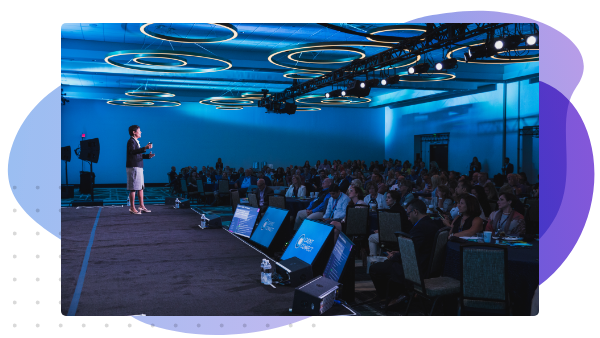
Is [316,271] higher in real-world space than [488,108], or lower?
lower

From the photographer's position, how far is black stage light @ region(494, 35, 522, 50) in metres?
6.98

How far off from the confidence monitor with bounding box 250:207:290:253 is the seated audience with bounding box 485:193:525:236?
7.59 feet

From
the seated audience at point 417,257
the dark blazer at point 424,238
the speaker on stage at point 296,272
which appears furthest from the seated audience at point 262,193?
the speaker on stage at point 296,272

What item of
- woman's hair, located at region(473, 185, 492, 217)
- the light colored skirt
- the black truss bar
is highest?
the black truss bar

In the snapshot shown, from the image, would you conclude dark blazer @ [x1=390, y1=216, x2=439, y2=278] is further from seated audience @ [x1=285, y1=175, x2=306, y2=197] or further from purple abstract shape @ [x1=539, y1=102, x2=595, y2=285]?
seated audience @ [x1=285, y1=175, x2=306, y2=197]

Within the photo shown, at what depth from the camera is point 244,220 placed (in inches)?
241

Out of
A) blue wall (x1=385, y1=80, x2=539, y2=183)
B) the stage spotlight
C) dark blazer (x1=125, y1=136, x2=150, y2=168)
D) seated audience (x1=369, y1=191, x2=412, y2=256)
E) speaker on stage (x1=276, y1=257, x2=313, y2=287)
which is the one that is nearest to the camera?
speaker on stage (x1=276, y1=257, x2=313, y2=287)

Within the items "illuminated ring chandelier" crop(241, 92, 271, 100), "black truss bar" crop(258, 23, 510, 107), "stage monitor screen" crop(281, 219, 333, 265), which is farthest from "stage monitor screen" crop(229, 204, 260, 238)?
"illuminated ring chandelier" crop(241, 92, 271, 100)

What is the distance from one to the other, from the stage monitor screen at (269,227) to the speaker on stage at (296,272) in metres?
1.77

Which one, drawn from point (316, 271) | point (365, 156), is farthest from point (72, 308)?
point (365, 156)

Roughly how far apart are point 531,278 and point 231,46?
396 inches

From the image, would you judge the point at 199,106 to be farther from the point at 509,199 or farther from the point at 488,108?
the point at 509,199

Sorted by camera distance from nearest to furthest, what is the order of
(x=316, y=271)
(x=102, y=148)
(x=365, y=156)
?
1. (x=316, y=271)
2. (x=102, y=148)
3. (x=365, y=156)

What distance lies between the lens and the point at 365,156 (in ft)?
82.8
